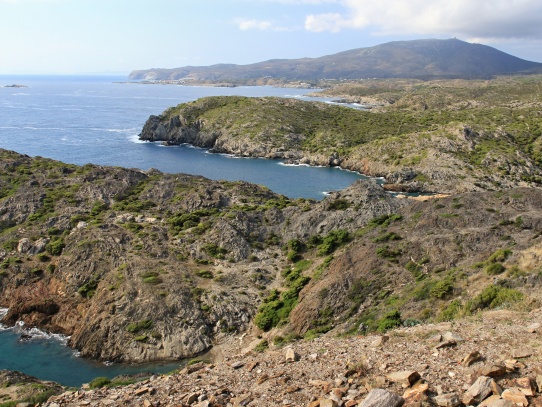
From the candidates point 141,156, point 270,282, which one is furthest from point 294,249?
point 141,156

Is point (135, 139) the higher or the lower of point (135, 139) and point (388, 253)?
the higher

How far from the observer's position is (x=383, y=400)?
12.0 meters

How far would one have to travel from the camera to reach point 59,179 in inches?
2611

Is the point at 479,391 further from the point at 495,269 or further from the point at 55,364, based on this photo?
the point at 55,364

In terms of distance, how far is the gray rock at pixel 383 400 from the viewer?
11.9 m

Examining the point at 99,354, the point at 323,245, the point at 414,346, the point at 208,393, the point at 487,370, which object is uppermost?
the point at 487,370

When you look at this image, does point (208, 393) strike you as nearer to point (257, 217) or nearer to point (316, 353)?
point (316, 353)

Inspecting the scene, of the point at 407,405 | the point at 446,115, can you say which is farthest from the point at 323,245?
the point at 446,115

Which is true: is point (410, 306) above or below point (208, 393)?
below

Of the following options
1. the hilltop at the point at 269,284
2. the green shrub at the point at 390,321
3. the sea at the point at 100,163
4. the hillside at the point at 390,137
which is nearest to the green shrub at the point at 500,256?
the hilltop at the point at 269,284

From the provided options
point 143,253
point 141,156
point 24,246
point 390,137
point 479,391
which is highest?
point 390,137

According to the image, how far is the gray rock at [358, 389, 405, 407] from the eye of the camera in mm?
11928

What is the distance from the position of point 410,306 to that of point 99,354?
79.3 feet

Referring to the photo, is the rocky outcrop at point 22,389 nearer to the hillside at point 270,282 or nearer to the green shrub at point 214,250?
the hillside at point 270,282
